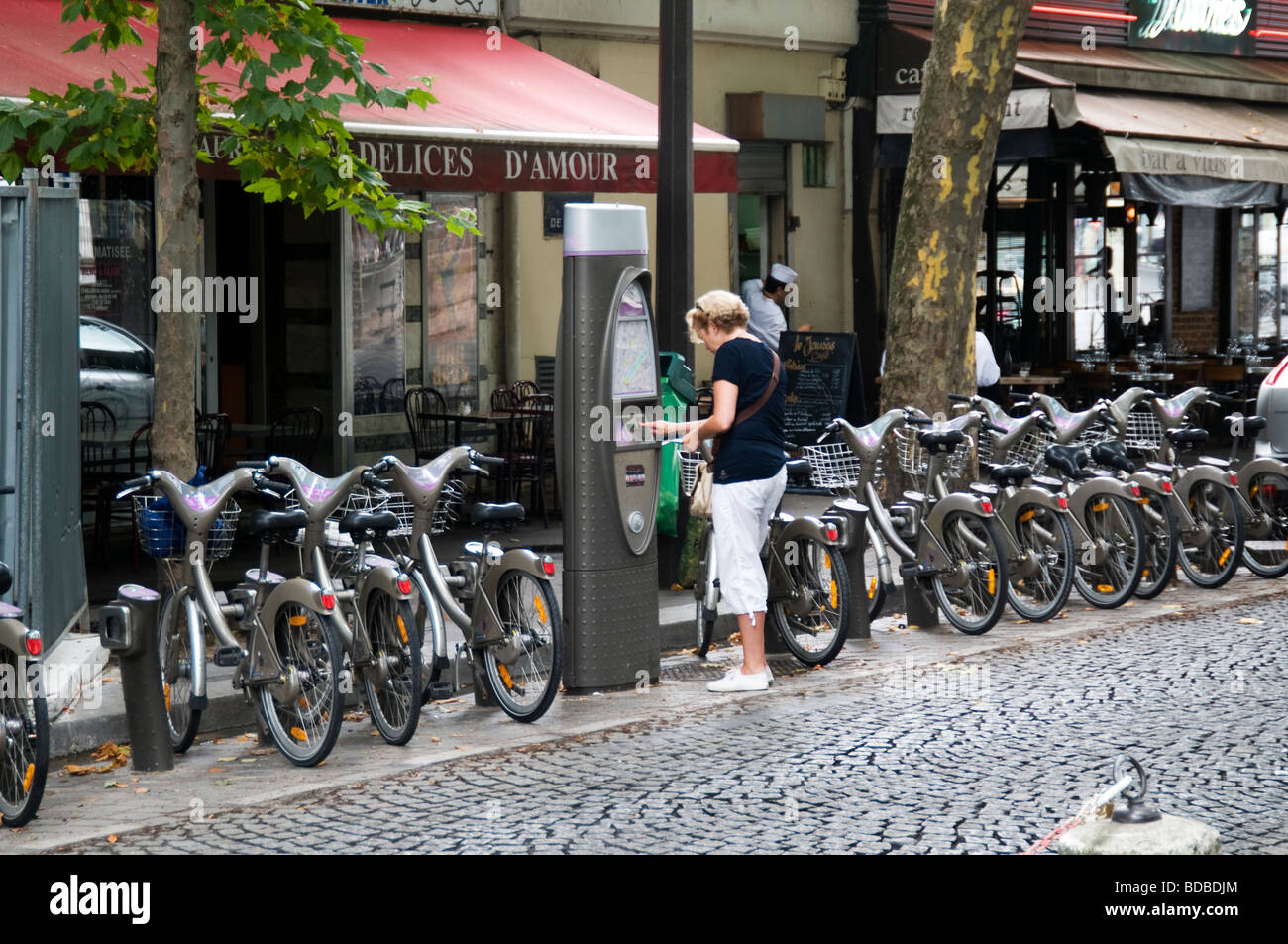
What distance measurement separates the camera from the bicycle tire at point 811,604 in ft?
28.0

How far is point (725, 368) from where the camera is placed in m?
8.02

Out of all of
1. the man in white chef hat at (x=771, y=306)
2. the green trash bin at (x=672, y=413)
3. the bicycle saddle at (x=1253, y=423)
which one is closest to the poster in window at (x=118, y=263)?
→ the green trash bin at (x=672, y=413)

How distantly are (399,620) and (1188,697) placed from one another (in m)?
3.31

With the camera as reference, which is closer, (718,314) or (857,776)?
(857,776)

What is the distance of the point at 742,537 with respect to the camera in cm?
810

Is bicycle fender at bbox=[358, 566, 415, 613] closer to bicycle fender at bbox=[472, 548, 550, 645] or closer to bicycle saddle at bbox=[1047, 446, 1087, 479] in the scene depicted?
bicycle fender at bbox=[472, 548, 550, 645]

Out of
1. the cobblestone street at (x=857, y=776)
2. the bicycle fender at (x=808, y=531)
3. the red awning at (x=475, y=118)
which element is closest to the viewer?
the cobblestone street at (x=857, y=776)

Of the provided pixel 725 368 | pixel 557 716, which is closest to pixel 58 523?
pixel 557 716

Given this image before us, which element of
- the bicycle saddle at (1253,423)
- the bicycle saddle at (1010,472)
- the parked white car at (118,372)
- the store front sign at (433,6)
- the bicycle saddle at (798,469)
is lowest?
the bicycle saddle at (1010,472)

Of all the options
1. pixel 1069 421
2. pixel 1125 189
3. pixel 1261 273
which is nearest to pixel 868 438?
pixel 1069 421

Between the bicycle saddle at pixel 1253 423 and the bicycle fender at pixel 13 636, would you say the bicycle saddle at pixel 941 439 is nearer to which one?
the bicycle saddle at pixel 1253 423

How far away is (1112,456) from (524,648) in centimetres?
432

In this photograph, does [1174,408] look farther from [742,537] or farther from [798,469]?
[742,537]

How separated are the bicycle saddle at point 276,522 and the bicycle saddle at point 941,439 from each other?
3.62 metres
